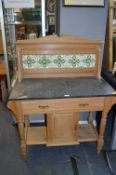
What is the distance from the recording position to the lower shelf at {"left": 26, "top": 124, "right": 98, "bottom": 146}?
184cm

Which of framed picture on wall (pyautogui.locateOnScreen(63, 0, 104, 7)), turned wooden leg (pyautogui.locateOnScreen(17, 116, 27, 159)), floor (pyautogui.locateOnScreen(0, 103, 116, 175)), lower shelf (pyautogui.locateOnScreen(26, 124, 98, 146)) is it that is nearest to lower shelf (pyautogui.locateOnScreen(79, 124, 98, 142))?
lower shelf (pyautogui.locateOnScreen(26, 124, 98, 146))

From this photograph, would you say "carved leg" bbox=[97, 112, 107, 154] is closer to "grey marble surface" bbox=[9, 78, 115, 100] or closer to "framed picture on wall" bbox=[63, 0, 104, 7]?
"grey marble surface" bbox=[9, 78, 115, 100]

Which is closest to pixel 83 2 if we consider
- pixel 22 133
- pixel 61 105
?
pixel 61 105

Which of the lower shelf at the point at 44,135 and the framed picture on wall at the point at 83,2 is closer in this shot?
the framed picture on wall at the point at 83,2

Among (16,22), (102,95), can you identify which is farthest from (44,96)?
(16,22)

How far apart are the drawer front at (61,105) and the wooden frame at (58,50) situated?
36 cm

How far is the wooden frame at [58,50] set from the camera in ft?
5.51

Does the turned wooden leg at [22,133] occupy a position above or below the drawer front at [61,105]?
below

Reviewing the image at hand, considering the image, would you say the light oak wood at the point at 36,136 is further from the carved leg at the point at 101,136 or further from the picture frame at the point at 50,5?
the picture frame at the point at 50,5

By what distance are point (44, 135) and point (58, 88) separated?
64cm

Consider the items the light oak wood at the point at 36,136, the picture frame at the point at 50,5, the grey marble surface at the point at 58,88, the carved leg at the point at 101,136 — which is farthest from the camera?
the picture frame at the point at 50,5

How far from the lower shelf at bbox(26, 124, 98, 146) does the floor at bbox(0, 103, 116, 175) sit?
0.51 feet

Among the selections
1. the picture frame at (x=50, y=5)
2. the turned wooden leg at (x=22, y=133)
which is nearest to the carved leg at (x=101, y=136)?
the turned wooden leg at (x=22, y=133)

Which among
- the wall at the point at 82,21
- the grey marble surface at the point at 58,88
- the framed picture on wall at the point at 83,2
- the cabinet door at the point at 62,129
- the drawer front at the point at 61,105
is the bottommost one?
the cabinet door at the point at 62,129
